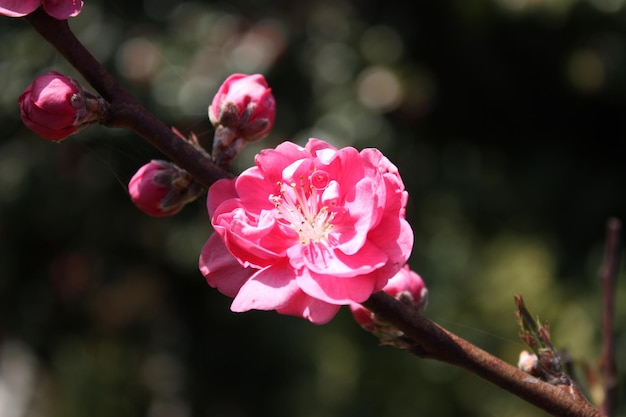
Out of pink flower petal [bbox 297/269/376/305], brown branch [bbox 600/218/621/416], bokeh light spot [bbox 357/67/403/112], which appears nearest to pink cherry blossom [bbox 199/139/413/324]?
pink flower petal [bbox 297/269/376/305]

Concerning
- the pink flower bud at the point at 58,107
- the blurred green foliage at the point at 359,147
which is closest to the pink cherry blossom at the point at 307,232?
the pink flower bud at the point at 58,107

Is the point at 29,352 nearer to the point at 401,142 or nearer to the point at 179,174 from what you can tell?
the point at 401,142

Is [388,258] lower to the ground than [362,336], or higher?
higher

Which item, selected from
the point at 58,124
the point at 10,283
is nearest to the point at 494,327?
the point at 58,124

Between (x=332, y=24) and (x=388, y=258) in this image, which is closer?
(x=388, y=258)

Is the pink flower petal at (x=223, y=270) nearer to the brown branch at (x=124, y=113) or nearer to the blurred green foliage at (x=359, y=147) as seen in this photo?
the brown branch at (x=124, y=113)

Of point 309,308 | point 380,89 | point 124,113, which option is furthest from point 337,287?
point 380,89
